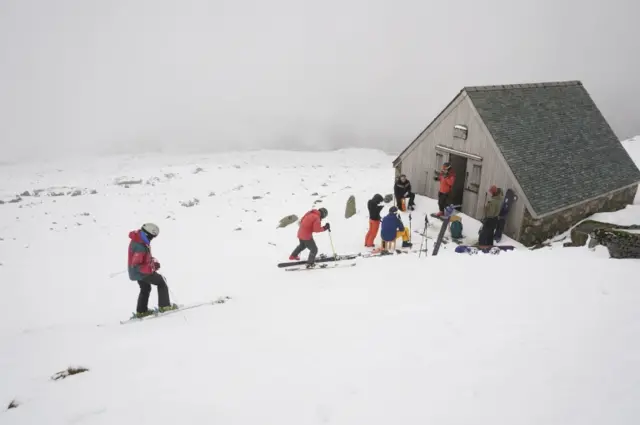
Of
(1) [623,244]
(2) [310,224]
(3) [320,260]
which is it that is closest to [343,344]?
(2) [310,224]

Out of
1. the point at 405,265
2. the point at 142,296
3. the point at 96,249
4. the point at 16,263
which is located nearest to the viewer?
the point at 142,296

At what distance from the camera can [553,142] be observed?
15734 mm

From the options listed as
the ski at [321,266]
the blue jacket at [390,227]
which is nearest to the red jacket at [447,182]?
the blue jacket at [390,227]

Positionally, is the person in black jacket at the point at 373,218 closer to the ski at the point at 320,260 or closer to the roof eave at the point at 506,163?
the ski at the point at 320,260

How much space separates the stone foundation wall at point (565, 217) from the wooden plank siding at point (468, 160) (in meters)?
0.32

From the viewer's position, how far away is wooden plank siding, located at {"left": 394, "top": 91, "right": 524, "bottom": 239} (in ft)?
47.2

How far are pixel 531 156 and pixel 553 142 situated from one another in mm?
1932

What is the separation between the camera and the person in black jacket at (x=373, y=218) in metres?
14.0

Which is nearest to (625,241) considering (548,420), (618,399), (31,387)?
(618,399)

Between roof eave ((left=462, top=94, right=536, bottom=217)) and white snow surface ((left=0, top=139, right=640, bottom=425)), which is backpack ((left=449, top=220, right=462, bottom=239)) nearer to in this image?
Result: white snow surface ((left=0, top=139, right=640, bottom=425))

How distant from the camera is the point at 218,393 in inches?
208

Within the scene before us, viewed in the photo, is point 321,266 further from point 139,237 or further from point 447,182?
point 447,182

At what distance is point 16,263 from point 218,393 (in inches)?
600

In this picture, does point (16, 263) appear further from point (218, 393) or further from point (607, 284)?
point (607, 284)
